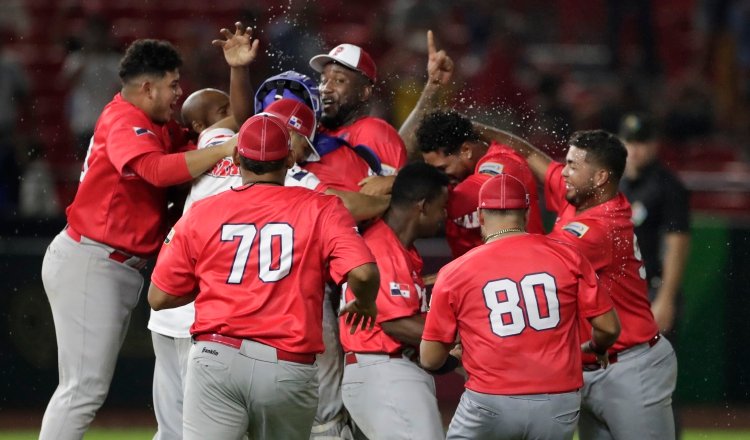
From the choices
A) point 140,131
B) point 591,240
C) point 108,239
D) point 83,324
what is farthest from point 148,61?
point 591,240

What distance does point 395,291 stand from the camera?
239 inches

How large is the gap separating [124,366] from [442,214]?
498 cm

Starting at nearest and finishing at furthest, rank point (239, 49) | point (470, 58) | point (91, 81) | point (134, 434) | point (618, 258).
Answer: point (618, 258) < point (239, 49) < point (134, 434) < point (91, 81) < point (470, 58)

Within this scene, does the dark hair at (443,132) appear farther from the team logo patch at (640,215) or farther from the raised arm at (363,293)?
the team logo patch at (640,215)

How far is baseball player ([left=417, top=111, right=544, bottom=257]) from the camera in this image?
670 cm

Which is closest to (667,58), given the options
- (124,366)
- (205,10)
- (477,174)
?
(205,10)

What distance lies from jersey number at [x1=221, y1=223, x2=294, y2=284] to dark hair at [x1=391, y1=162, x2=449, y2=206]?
49.3 inches

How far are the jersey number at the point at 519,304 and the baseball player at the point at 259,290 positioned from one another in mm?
545

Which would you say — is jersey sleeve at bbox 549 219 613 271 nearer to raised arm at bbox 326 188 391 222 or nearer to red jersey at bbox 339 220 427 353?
red jersey at bbox 339 220 427 353

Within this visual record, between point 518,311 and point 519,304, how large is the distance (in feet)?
0.11

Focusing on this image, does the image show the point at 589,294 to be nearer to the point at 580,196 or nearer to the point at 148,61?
the point at 580,196

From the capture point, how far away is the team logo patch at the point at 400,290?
239 inches

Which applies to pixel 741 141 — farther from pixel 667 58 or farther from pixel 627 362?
pixel 627 362


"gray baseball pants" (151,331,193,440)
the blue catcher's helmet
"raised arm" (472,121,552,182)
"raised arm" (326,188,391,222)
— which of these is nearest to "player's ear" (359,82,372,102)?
the blue catcher's helmet
